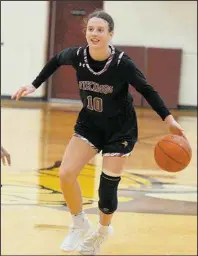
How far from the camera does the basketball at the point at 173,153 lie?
185 centimetres

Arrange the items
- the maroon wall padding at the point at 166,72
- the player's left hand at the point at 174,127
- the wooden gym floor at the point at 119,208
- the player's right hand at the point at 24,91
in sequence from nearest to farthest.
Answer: the player's left hand at the point at 174,127
the player's right hand at the point at 24,91
the wooden gym floor at the point at 119,208
the maroon wall padding at the point at 166,72

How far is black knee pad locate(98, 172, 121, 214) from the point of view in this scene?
2.18 meters

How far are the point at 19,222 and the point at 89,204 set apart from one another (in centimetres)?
520

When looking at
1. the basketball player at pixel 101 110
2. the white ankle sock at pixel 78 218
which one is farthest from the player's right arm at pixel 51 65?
the white ankle sock at pixel 78 218

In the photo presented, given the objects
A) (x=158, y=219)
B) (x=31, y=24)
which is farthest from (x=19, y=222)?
(x=31, y=24)

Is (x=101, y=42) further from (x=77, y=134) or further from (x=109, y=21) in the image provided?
(x=77, y=134)

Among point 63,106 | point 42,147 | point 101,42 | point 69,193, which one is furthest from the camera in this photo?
point 63,106

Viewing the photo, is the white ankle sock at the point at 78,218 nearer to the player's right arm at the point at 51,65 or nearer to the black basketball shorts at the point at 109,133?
the black basketball shorts at the point at 109,133

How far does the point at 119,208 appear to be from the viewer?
8.96 m

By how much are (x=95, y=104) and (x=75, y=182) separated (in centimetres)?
47

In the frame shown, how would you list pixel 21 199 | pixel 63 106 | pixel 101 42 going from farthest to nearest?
pixel 63 106 < pixel 21 199 < pixel 101 42

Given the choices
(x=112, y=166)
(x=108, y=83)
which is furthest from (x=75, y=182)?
(x=108, y=83)

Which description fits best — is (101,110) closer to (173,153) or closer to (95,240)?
(173,153)

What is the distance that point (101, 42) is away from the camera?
1706mm
